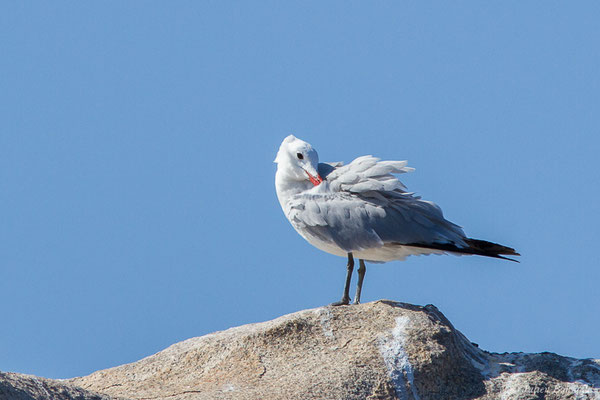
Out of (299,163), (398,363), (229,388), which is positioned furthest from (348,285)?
(229,388)

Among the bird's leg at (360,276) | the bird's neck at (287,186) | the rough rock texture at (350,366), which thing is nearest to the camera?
the rough rock texture at (350,366)

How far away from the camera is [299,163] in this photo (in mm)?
11570

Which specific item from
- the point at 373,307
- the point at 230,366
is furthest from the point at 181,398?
the point at 373,307

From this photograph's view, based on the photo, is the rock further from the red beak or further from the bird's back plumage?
the red beak

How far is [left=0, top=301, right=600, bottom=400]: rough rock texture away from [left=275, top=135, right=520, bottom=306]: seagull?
846 millimetres

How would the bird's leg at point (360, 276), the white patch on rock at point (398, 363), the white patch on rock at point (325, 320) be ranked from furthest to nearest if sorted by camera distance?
the bird's leg at point (360, 276) < the white patch on rock at point (325, 320) < the white patch on rock at point (398, 363)

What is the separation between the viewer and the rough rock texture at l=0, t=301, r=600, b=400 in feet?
29.3

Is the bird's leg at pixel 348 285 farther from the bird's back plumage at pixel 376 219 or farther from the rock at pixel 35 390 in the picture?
the rock at pixel 35 390

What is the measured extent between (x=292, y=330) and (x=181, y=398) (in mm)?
1550

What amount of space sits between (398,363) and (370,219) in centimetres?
203

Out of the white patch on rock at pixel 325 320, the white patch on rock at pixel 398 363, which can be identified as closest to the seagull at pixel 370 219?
the white patch on rock at pixel 325 320

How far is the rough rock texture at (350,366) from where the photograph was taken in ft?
29.3

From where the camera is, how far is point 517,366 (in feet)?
32.1

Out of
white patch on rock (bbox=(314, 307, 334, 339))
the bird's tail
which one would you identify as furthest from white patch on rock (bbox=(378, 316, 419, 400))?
the bird's tail
